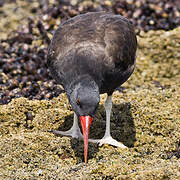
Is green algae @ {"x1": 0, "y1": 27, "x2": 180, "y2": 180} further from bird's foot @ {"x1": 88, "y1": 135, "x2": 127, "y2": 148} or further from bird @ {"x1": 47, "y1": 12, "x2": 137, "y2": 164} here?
→ bird @ {"x1": 47, "y1": 12, "x2": 137, "y2": 164}

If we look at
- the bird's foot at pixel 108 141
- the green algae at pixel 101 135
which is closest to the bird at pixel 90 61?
the bird's foot at pixel 108 141

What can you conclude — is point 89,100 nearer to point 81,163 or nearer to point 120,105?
point 81,163

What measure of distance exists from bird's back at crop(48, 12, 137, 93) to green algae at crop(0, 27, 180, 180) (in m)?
0.90

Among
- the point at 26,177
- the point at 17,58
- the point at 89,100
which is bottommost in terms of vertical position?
the point at 17,58

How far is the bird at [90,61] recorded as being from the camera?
18.1ft

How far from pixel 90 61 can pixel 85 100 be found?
30.8 inches

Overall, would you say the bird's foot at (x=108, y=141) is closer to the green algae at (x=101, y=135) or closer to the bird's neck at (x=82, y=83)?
the green algae at (x=101, y=135)

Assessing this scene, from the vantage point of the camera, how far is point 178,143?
6336 mm

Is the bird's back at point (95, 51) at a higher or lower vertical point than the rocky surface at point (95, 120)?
higher

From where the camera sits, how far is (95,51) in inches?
236

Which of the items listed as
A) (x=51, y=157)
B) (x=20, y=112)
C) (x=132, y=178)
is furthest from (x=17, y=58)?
(x=132, y=178)

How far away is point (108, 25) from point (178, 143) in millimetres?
2267

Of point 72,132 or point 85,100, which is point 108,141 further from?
point 85,100

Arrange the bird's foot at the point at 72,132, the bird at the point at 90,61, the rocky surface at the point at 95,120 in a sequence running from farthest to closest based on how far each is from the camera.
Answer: the bird's foot at the point at 72,132 → the bird at the point at 90,61 → the rocky surface at the point at 95,120
